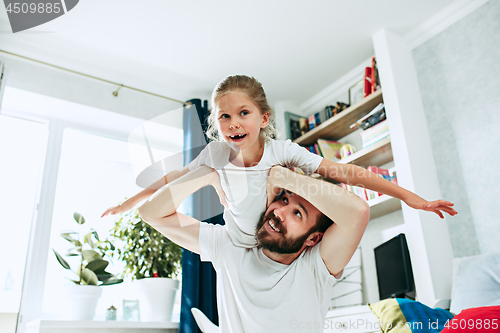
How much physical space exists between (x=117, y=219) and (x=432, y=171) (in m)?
2.24

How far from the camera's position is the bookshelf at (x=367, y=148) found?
8.43ft

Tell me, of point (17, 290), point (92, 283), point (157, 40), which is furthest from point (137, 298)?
point (157, 40)

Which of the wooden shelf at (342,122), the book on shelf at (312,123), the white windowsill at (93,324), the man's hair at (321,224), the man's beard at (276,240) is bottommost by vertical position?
the white windowsill at (93,324)

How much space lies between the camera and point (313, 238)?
1.21 m

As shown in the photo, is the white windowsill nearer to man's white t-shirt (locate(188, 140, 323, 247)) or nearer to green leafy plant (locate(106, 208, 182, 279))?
green leafy plant (locate(106, 208, 182, 279))

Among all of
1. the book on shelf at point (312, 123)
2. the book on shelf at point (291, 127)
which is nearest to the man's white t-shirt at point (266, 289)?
the book on shelf at point (312, 123)

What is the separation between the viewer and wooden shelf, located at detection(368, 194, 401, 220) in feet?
7.98

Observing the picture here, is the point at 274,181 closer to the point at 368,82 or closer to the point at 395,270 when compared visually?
the point at 395,270

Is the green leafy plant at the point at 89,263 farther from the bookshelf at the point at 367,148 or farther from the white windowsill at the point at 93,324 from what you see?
the bookshelf at the point at 367,148

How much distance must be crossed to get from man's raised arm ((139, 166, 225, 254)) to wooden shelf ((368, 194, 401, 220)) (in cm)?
149

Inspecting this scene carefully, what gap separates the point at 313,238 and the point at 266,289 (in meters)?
0.22

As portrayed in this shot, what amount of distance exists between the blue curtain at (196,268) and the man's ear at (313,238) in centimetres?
127

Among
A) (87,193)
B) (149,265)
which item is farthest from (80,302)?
(87,193)

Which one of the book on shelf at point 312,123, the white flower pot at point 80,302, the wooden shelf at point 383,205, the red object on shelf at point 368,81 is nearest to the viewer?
the white flower pot at point 80,302
